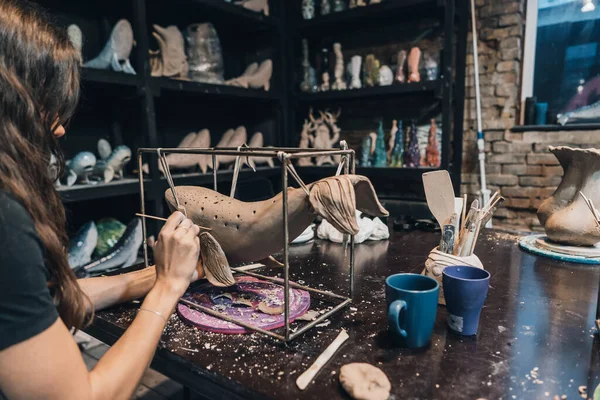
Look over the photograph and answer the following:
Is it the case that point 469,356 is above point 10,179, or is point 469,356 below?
below

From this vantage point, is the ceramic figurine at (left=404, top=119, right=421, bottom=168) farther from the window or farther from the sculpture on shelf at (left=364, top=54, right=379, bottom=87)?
the window

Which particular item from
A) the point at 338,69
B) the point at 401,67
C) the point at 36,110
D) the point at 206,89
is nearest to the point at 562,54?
the point at 401,67

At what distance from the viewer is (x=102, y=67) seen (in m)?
1.65

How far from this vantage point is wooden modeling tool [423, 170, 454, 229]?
0.77 meters

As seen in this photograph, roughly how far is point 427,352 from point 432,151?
6.22ft

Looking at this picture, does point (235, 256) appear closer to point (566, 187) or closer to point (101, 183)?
point (566, 187)

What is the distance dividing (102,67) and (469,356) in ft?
5.65

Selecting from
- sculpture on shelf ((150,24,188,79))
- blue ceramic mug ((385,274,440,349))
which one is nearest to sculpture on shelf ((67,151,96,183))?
sculpture on shelf ((150,24,188,79))

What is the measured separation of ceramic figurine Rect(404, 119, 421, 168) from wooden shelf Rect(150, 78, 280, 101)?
0.89 metres

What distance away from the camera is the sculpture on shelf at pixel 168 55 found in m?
1.93

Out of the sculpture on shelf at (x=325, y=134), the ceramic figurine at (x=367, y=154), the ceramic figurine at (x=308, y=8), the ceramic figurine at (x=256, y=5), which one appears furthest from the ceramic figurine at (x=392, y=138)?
the ceramic figurine at (x=256, y=5)

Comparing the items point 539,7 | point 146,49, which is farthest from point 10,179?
point 539,7

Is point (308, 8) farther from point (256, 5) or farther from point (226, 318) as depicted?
point (226, 318)

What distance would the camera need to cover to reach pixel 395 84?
7.38 feet
